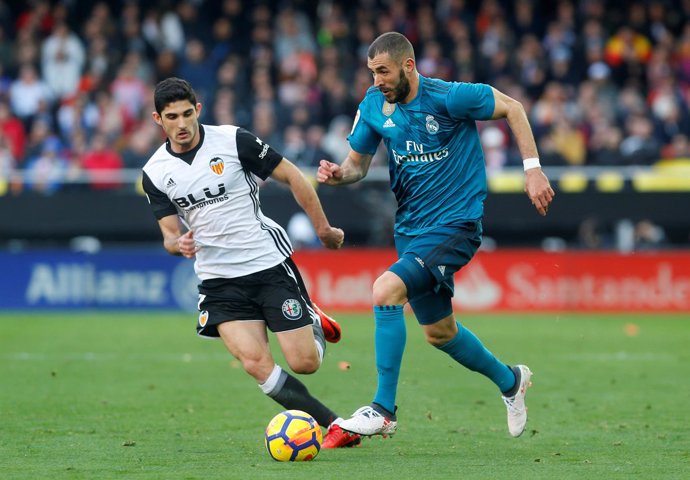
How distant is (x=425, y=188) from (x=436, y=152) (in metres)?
0.22

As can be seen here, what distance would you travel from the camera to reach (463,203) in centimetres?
761

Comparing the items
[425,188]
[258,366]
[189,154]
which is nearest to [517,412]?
[425,188]

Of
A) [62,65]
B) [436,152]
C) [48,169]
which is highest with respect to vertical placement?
[436,152]

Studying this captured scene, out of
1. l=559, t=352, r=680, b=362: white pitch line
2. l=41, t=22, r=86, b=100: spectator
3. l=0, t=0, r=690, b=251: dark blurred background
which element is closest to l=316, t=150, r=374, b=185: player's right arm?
l=559, t=352, r=680, b=362: white pitch line

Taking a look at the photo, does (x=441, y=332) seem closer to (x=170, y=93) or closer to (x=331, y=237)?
(x=331, y=237)

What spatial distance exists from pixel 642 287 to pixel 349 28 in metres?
6.96

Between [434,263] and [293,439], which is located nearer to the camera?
[293,439]

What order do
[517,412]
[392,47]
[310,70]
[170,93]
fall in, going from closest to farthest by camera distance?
[170,93]
[392,47]
[517,412]
[310,70]

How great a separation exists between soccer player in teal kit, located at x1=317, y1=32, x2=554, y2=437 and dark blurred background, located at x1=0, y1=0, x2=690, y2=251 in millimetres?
9072

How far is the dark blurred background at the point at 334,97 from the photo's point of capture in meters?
17.1

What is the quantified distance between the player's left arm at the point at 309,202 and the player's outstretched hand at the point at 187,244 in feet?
2.45

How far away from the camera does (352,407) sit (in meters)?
9.15

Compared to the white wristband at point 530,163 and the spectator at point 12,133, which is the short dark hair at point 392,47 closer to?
the white wristband at point 530,163

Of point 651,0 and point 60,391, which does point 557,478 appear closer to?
point 60,391
